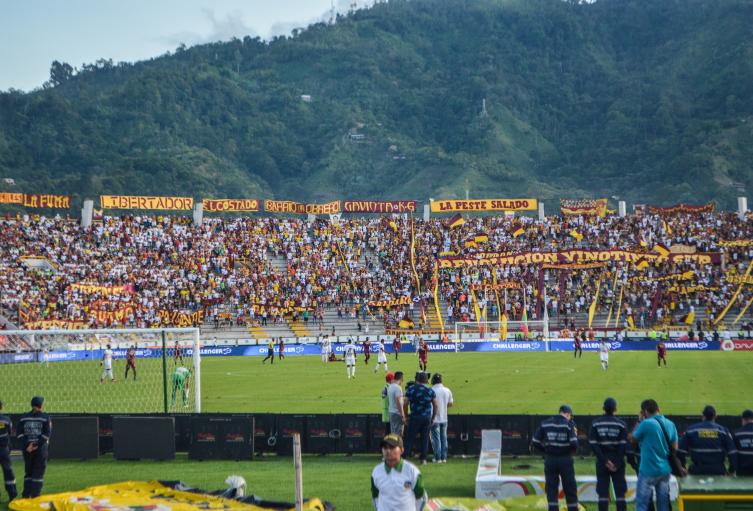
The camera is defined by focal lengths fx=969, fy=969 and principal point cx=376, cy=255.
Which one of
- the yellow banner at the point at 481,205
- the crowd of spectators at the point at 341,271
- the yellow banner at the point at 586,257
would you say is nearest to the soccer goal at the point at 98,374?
the crowd of spectators at the point at 341,271

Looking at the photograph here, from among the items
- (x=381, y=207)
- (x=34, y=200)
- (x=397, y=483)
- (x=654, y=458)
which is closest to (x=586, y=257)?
(x=381, y=207)

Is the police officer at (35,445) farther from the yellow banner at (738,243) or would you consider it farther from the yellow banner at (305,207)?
the yellow banner at (305,207)

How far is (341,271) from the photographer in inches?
3381

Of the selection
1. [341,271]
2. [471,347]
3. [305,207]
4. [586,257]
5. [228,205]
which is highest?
[228,205]

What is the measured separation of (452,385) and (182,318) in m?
39.5

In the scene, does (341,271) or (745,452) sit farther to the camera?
(341,271)

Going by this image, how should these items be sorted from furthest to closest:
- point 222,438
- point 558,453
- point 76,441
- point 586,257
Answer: point 586,257, point 76,441, point 222,438, point 558,453

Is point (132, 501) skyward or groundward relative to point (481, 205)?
groundward

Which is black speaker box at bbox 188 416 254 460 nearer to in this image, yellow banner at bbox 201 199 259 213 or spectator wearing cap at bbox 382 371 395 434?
spectator wearing cap at bbox 382 371 395 434

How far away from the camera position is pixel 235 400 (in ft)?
116

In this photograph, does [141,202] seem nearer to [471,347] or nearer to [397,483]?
[471,347]

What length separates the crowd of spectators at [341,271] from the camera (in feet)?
247

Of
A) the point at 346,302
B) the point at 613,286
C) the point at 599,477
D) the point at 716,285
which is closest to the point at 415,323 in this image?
the point at 346,302

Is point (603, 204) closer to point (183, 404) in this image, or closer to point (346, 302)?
point (346, 302)
